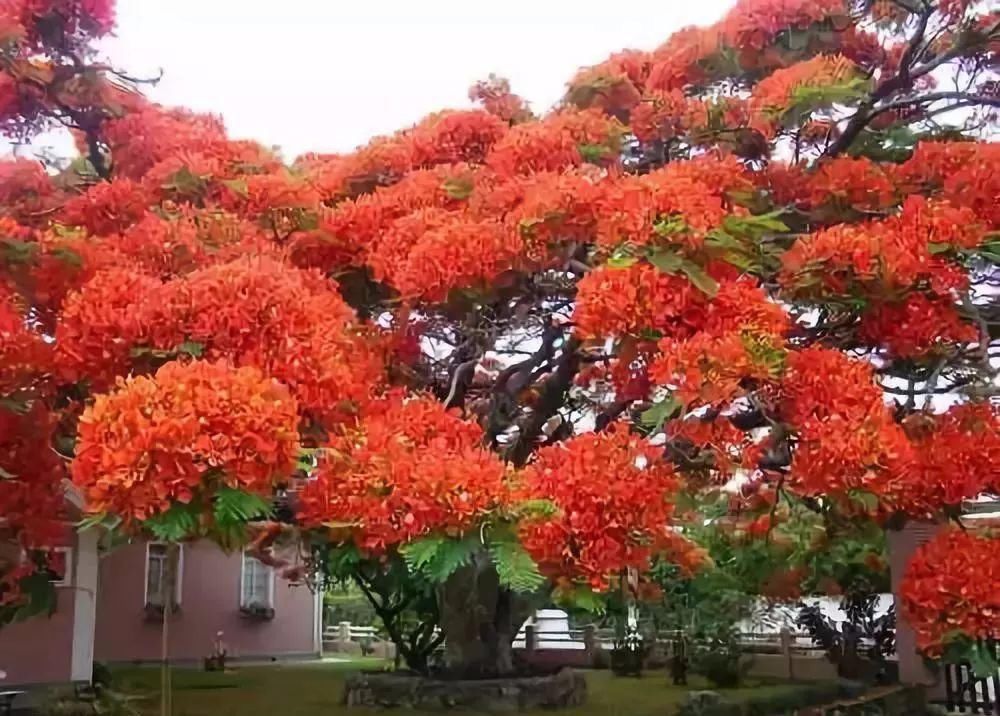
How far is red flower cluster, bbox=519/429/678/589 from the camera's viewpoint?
181 inches

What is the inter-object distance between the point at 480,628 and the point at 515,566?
562 cm

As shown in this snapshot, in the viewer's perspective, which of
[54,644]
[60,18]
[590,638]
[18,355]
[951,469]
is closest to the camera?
[18,355]

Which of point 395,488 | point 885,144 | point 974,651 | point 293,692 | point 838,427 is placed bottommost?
point 293,692

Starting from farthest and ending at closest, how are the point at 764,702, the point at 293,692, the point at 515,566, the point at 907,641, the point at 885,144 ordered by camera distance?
the point at 293,692 < the point at 764,702 < the point at 907,641 < the point at 885,144 < the point at 515,566

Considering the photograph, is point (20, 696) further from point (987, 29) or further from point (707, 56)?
point (987, 29)

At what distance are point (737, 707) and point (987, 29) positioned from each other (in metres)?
6.13

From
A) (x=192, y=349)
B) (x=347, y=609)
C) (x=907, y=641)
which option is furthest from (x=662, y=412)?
(x=347, y=609)

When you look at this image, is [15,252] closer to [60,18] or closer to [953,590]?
[60,18]

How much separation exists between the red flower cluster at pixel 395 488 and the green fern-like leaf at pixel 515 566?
157 millimetres

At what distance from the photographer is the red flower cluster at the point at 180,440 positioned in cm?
397

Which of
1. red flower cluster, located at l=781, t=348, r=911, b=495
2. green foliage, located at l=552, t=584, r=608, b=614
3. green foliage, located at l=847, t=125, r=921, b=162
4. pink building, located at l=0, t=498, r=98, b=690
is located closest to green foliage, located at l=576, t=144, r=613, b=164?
green foliage, located at l=847, t=125, r=921, b=162

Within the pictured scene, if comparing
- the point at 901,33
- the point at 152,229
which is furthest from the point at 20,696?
the point at 901,33

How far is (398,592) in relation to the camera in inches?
514

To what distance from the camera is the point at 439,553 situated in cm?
436
